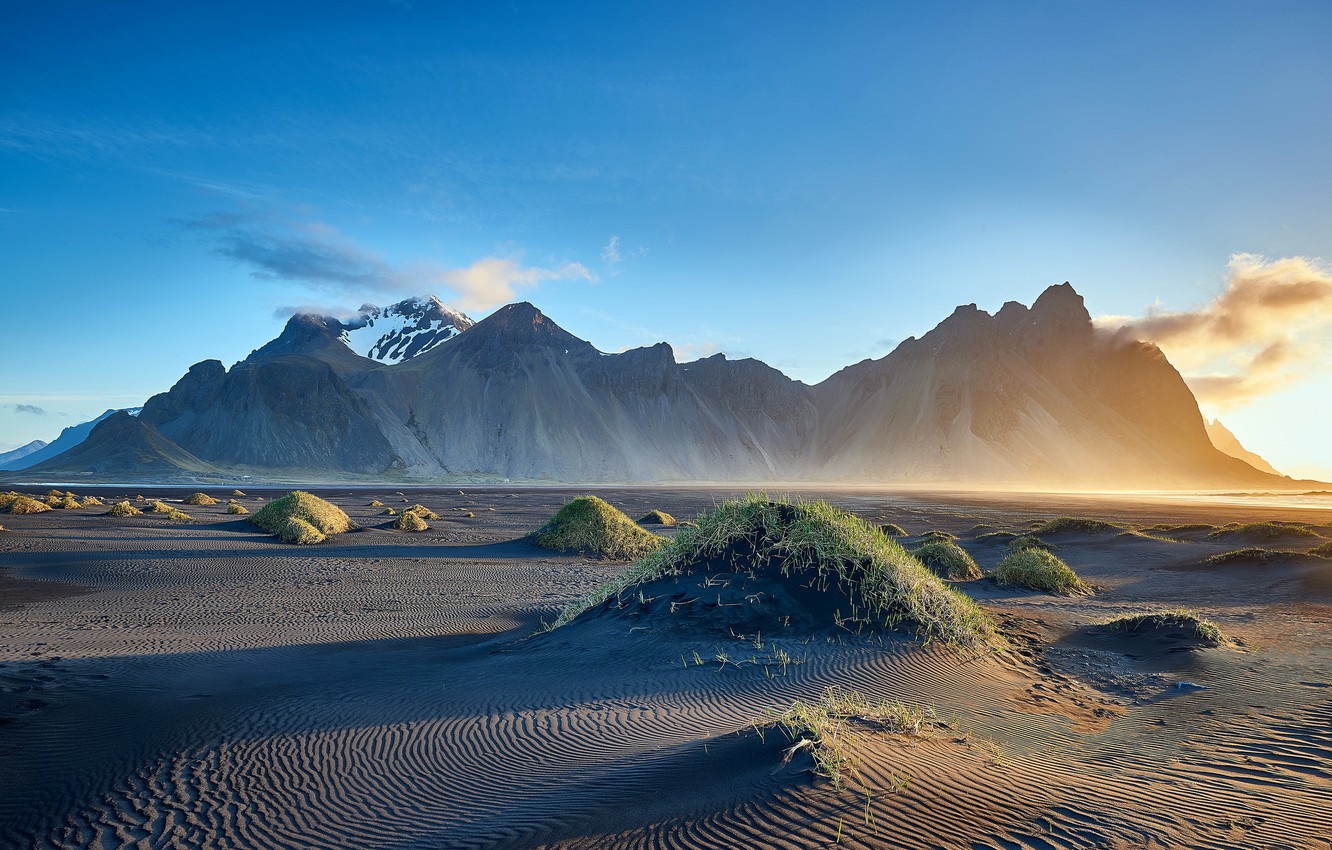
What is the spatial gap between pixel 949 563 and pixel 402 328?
17236 centimetres

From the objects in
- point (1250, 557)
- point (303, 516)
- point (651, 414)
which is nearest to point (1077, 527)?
point (1250, 557)

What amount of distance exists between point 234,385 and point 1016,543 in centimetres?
11573

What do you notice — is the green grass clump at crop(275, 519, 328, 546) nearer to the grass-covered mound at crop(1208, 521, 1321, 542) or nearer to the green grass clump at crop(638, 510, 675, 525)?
A: the green grass clump at crop(638, 510, 675, 525)

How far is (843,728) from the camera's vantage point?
5.30m

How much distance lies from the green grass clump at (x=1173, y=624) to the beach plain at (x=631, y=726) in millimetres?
210

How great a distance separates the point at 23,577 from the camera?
1622cm

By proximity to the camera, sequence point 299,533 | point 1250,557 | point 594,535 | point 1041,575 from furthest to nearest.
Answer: point 594,535 → point 299,533 → point 1250,557 → point 1041,575

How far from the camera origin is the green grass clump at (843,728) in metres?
4.64

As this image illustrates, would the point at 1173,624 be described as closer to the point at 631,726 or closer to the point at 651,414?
the point at 631,726

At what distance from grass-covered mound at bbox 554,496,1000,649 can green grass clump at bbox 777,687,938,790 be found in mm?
2954

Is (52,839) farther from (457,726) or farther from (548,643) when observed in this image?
(548,643)

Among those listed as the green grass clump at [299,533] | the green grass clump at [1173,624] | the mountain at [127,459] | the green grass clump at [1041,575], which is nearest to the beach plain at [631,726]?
the green grass clump at [1173,624]

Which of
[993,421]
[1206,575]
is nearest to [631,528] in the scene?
[1206,575]

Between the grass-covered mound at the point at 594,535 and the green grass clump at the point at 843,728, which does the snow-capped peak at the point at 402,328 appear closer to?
the grass-covered mound at the point at 594,535
